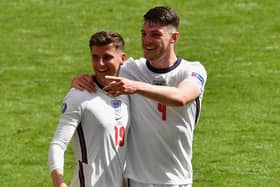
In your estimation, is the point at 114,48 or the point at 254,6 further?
the point at 254,6

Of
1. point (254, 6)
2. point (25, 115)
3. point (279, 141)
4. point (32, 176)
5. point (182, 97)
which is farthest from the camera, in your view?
point (254, 6)

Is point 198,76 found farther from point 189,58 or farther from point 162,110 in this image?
point 189,58

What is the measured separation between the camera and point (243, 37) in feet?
68.2

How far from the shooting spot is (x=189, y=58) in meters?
19.3

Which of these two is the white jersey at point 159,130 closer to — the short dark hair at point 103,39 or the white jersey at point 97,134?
the white jersey at point 97,134

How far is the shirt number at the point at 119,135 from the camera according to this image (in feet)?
27.2

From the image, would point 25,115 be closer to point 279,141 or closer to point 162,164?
point 279,141

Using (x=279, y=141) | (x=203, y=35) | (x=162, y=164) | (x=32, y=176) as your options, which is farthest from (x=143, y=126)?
(x=203, y=35)

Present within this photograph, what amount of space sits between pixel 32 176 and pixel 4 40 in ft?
23.8

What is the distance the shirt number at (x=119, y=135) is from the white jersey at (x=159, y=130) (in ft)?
0.31

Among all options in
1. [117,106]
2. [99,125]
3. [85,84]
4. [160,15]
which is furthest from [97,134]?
[160,15]

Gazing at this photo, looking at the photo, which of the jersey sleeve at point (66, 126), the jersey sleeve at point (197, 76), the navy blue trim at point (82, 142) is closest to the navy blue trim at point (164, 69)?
the jersey sleeve at point (197, 76)

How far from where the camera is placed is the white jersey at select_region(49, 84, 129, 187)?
8.20m

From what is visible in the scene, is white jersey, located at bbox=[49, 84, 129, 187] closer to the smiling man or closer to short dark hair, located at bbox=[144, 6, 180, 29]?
the smiling man
